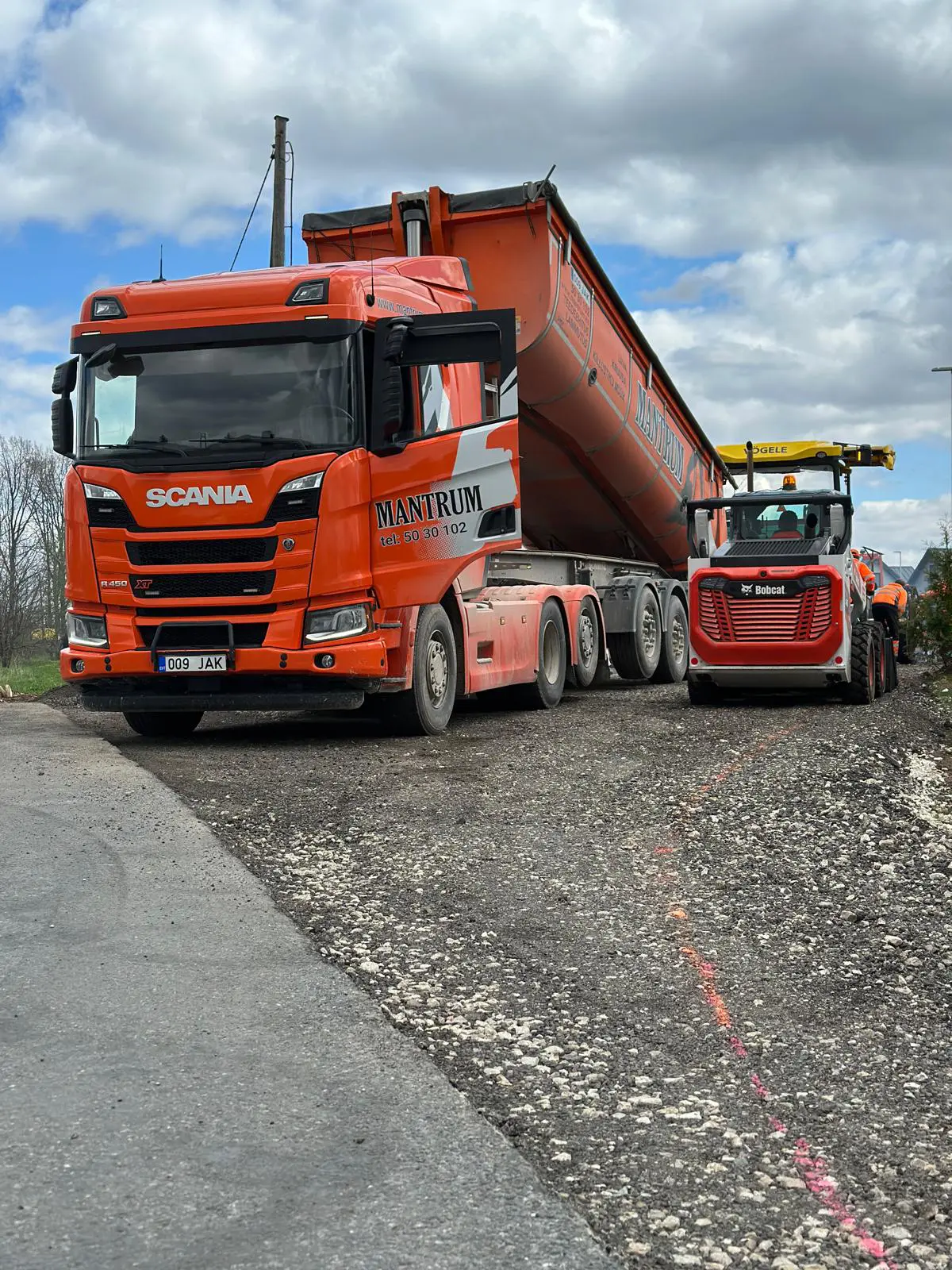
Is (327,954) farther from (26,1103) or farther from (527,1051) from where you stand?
(26,1103)

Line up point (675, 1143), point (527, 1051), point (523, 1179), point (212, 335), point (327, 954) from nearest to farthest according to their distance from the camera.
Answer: point (523, 1179) < point (675, 1143) < point (527, 1051) < point (327, 954) < point (212, 335)

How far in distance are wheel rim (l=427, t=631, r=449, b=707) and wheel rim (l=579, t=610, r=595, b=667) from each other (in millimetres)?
3571

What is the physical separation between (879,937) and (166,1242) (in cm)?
319

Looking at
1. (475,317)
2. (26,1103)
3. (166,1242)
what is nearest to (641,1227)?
(166,1242)

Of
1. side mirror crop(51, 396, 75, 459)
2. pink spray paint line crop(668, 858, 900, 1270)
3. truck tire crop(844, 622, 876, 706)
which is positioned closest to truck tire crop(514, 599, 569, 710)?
truck tire crop(844, 622, 876, 706)

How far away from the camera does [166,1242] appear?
9.20ft

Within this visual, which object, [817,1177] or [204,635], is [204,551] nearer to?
[204,635]

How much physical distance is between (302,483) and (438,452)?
1180 millimetres

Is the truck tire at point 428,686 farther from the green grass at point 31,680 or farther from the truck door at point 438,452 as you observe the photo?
the green grass at point 31,680

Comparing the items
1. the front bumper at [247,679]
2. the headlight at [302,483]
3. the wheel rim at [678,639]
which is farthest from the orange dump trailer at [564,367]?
the front bumper at [247,679]

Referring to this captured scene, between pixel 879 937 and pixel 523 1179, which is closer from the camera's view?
pixel 523 1179

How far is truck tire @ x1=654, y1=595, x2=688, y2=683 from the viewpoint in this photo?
658 inches

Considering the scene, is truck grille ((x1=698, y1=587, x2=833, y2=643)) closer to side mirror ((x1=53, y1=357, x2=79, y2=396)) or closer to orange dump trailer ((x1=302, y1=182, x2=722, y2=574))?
orange dump trailer ((x1=302, y1=182, x2=722, y2=574))

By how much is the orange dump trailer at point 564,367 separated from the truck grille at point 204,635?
322 cm
